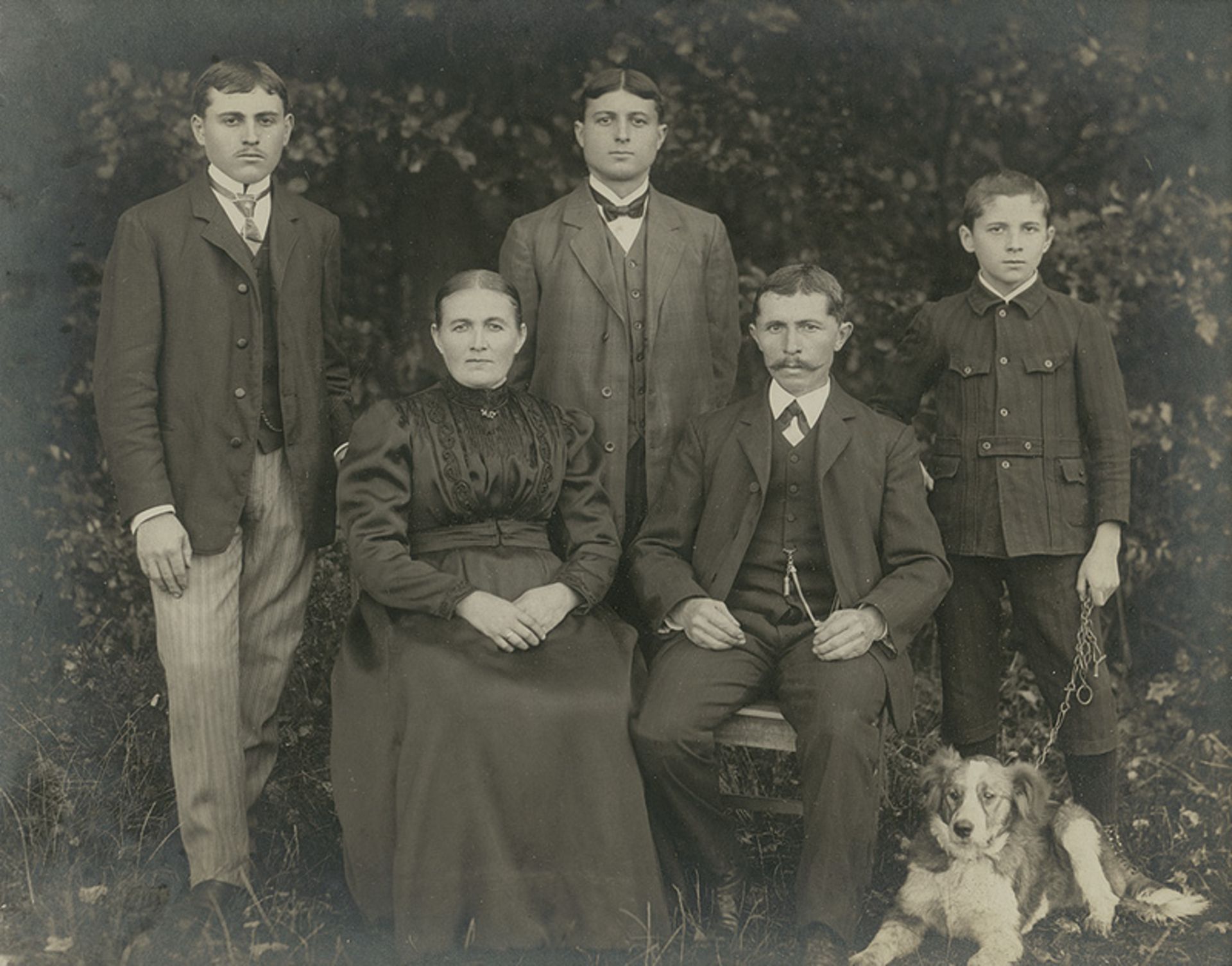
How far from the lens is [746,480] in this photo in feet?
13.3

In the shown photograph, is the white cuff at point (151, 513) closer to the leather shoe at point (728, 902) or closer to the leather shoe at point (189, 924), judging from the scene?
the leather shoe at point (189, 924)

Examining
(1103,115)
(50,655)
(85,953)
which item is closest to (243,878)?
(85,953)

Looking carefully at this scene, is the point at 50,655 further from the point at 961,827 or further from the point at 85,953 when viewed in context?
the point at 961,827

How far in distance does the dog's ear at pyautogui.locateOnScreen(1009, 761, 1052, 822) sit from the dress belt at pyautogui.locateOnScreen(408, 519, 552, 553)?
4.95 feet

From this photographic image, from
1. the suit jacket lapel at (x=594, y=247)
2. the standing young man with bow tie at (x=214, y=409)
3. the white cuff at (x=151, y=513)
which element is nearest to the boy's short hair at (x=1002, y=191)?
the suit jacket lapel at (x=594, y=247)

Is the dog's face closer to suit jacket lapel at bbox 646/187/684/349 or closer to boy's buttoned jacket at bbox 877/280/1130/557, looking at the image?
boy's buttoned jacket at bbox 877/280/1130/557

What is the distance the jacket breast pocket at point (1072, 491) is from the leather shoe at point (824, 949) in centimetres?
143

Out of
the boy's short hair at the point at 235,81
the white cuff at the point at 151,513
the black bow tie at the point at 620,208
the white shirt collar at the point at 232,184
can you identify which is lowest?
the white cuff at the point at 151,513

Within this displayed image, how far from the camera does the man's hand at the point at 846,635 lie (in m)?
3.79

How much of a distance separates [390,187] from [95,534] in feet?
5.47

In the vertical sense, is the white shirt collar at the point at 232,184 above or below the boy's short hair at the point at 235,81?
below

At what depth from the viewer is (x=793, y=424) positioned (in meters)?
4.05

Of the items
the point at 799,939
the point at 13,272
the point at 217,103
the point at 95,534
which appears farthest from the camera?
the point at 95,534

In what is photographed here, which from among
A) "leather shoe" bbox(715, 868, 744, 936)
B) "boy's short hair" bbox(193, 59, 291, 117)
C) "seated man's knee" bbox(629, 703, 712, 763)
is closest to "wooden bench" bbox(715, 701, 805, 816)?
"seated man's knee" bbox(629, 703, 712, 763)
